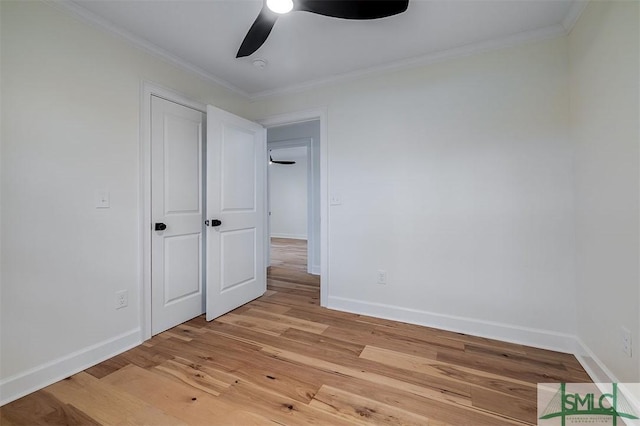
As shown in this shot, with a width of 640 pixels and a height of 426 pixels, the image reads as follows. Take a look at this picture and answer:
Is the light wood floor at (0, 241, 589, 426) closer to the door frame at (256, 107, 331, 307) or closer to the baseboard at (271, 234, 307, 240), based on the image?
the door frame at (256, 107, 331, 307)

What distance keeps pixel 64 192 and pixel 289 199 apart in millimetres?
7315

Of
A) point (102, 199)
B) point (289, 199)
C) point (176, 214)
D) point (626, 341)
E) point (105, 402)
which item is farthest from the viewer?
point (289, 199)

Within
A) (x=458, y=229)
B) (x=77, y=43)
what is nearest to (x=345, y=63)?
(x=458, y=229)

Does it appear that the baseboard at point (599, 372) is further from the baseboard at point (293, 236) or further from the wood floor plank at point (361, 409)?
the baseboard at point (293, 236)

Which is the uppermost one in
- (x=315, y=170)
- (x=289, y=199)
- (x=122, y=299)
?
(x=315, y=170)

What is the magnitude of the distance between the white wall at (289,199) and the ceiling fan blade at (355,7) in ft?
23.3

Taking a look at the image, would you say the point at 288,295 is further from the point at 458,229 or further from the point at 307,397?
the point at 458,229

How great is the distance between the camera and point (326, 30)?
2.01m

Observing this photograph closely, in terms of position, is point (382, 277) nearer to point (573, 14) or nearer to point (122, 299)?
point (122, 299)

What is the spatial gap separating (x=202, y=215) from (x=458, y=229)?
238 cm

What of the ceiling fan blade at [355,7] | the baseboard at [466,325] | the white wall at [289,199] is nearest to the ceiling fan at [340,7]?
the ceiling fan blade at [355,7]

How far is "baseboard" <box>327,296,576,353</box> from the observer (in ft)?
6.55

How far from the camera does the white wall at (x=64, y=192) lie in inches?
59.3

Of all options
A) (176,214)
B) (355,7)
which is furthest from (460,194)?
(176,214)
